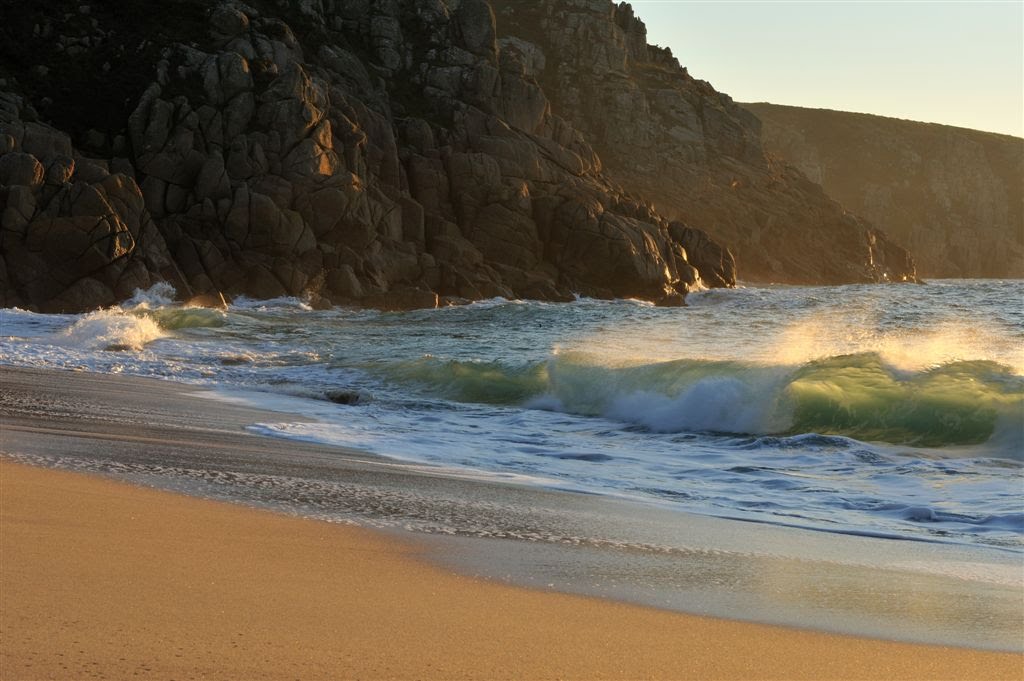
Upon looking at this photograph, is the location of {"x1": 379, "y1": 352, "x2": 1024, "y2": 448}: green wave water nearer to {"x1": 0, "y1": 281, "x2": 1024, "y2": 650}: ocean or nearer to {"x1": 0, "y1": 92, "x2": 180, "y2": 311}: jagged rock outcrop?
{"x1": 0, "y1": 281, "x2": 1024, "y2": 650}: ocean

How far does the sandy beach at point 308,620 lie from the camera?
2.97 metres

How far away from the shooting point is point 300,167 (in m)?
44.6

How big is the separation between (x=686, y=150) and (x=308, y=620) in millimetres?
92149

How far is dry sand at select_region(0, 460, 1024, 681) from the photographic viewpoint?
9.71 feet

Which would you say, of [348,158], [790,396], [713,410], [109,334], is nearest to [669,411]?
[713,410]

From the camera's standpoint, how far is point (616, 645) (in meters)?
3.49

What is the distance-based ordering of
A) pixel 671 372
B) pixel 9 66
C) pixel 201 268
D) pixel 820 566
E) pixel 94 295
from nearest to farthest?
pixel 820 566 → pixel 671 372 → pixel 94 295 → pixel 201 268 → pixel 9 66

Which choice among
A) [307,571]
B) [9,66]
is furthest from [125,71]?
[307,571]

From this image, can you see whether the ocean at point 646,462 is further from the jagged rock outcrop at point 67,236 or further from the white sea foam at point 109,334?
the jagged rock outcrop at point 67,236

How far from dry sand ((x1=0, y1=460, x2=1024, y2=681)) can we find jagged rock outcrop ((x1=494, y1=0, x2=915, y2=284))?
275 feet

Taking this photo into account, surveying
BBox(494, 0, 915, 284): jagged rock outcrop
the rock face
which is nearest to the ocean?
BBox(494, 0, 915, 284): jagged rock outcrop

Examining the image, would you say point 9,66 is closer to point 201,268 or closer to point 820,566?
point 201,268

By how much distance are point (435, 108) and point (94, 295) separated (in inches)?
1109

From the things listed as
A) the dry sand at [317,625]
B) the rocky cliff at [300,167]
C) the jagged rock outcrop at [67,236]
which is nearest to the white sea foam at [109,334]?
the jagged rock outcrop at [67,236]
